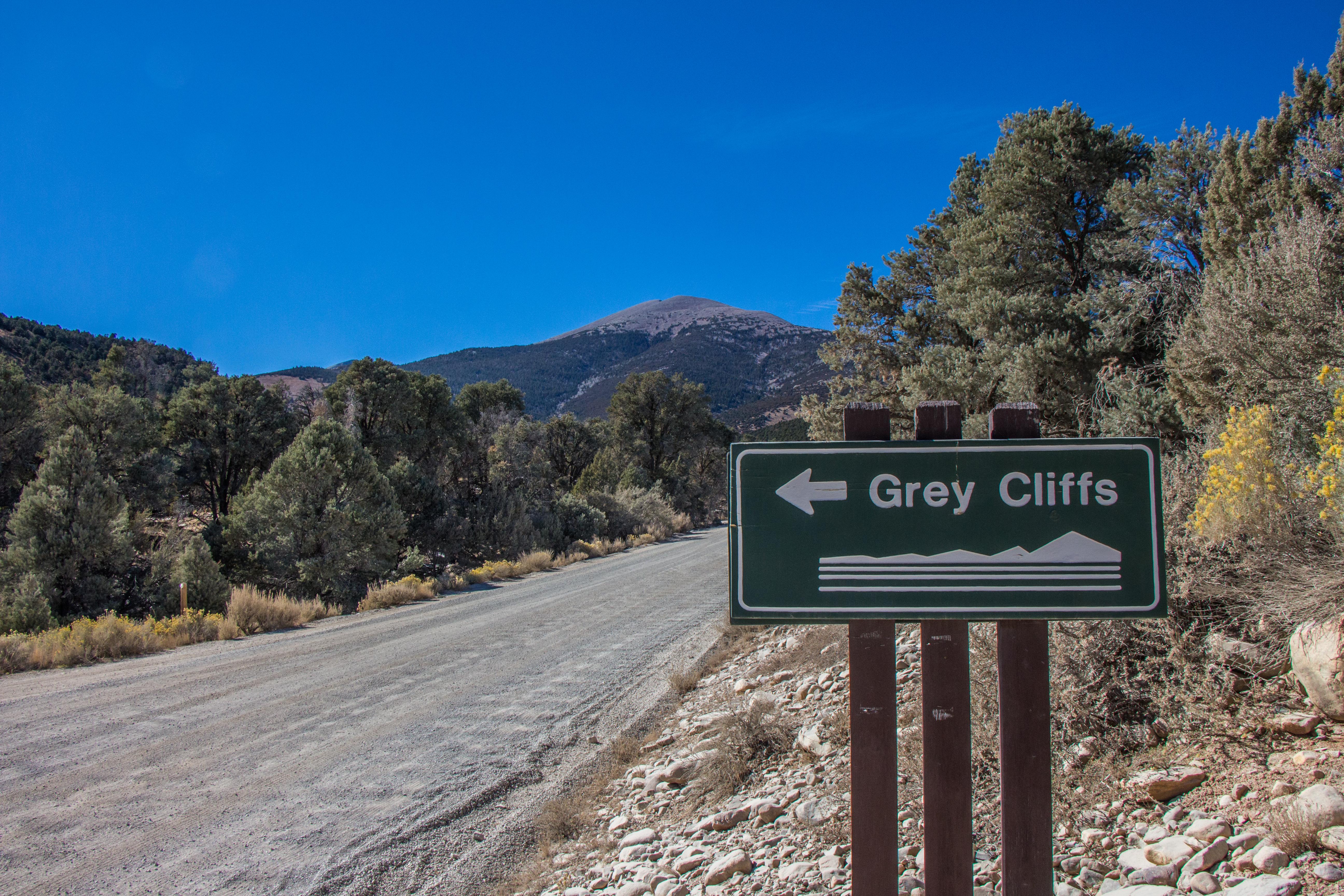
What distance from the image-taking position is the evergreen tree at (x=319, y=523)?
14250mm

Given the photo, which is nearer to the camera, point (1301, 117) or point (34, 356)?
point (1301, 117)

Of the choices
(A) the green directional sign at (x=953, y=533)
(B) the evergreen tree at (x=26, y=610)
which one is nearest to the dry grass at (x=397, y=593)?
(B) the evergreen tree at (x=26, y=610)

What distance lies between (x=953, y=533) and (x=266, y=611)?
478 inches

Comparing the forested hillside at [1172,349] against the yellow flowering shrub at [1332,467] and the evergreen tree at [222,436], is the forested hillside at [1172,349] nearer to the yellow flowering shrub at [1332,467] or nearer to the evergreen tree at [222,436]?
the yellow flowering shrub at [1332,467]

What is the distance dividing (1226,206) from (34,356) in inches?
2209

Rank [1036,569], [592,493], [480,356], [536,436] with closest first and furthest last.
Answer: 1. [1036,569]
2. [592,493]
3. [536,436]
4. [480,356]

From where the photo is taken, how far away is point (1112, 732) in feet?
10.7

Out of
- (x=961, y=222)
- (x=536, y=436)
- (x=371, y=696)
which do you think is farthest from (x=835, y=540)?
(x=536, y=436)

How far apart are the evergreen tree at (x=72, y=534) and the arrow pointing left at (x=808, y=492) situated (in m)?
14.2

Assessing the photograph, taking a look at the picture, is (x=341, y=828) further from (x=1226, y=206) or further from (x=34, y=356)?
(x=34, y=356)

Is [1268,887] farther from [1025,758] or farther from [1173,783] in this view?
[1025,758]

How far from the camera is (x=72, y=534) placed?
12.1 meters

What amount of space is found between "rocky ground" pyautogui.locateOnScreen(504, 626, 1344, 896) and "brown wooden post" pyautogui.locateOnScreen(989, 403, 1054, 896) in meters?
0.81

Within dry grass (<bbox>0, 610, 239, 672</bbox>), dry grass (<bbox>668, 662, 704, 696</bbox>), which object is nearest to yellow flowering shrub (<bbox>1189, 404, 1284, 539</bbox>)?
dry grass (<bbox>668, 662, 704, 696</bbox>)
